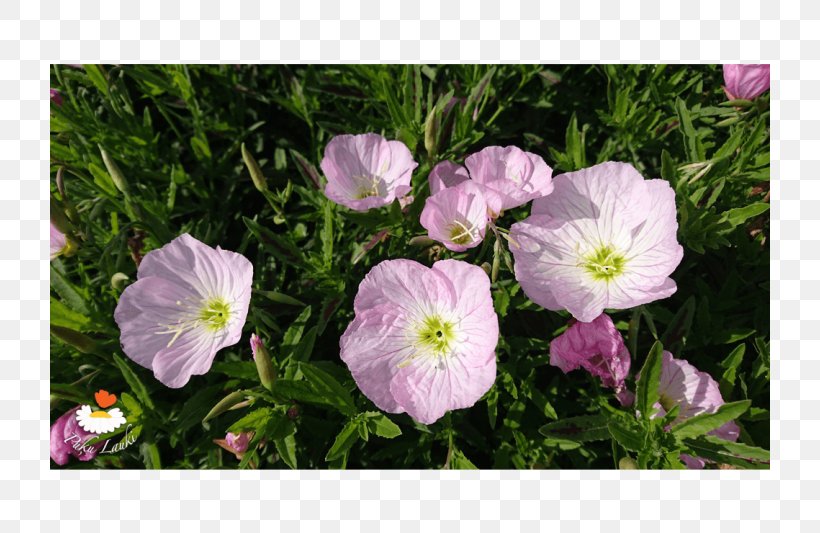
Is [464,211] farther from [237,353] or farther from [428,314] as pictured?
[237,353]

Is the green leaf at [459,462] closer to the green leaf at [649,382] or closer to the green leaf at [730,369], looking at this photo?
the green leaf at [649,382]

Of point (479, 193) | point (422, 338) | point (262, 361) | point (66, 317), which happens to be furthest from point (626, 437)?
point (66, 317)

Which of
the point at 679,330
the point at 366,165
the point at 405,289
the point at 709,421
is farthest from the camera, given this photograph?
the point at 366,165

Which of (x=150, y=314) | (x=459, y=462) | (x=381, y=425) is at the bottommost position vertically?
(x=459, y=462)

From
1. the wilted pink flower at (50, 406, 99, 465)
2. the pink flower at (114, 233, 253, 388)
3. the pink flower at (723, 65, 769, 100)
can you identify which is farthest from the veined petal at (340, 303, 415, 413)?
the pink flower at (723, 65, 769, 100)

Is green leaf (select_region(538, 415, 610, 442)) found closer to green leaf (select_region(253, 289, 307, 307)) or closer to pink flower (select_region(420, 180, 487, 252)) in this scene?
pink flower (select_region(420, 180, 487, 252))

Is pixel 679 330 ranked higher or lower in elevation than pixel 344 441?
higher

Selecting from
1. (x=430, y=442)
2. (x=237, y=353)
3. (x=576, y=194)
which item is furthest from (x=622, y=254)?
(x=237, y=353)

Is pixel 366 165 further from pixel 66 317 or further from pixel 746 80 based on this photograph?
pixel 746 80
